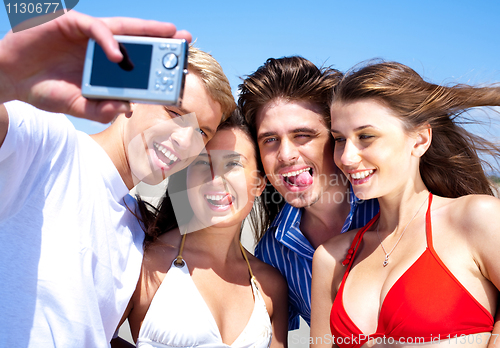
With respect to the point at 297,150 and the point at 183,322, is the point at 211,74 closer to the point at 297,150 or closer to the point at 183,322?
the point at 297,150

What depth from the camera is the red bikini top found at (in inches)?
84.8

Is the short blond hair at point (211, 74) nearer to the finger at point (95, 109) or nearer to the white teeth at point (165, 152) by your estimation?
the white teeth at point (165, 152)

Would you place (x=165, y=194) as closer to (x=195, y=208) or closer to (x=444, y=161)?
(x=195, y=208)

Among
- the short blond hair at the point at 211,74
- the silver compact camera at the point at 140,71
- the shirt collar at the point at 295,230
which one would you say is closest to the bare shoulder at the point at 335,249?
the shirt collar at the point at 295,230

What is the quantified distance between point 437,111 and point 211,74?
1.66 metres

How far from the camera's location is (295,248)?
3.42 metres

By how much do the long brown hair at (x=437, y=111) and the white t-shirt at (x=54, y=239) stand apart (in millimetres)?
1863

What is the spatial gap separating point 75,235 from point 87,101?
1107 mm

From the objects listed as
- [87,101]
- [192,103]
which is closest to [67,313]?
[87,101]

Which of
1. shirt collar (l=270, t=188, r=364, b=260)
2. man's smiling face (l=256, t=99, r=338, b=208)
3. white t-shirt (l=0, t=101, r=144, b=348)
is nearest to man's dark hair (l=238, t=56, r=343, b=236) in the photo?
man's smiling face (l=256, t=99, r=338, b=208)

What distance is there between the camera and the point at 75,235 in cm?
212

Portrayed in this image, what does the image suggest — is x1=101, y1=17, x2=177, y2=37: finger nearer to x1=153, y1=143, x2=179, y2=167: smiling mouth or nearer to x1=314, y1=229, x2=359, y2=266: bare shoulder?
x1=153, y1=143, x2=179, y2=167: smiling mouth

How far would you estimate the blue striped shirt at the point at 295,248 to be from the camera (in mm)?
3334

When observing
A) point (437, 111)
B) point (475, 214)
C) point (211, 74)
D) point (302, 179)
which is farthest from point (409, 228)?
point (211, 74)
